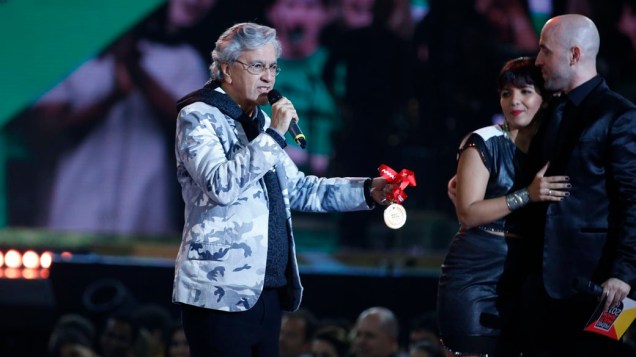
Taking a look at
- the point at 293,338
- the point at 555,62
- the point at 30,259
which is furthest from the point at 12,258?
the point at 555,62

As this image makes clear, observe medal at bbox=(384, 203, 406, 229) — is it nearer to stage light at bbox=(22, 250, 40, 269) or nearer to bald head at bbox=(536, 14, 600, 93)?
bald head at bbox=(536, 14, 600, 93)

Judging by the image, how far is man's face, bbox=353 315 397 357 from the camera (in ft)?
15.2

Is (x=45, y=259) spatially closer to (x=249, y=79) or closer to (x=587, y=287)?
(x=249, y=79)

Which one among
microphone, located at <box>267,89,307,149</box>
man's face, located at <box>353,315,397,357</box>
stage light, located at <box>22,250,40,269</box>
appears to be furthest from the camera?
stage light, located at <box>22,250,40,269</box>

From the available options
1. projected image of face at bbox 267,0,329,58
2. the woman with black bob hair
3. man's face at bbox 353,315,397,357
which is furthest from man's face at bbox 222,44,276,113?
projected image of face at bbox 267,0,329,58

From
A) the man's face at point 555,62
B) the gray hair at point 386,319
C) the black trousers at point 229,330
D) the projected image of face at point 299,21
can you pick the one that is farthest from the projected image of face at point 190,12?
the black trousers at point 229,330

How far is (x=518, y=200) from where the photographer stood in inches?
113

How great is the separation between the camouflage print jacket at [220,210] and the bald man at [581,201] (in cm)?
85

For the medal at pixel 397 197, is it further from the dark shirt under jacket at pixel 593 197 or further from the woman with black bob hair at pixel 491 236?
the dark shirt under jacket at pixel 593 197

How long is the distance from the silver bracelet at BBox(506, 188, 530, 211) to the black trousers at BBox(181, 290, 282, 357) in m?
0.78

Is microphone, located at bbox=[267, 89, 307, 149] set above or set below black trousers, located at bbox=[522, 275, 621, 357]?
above

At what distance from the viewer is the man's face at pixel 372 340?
15.2 feet

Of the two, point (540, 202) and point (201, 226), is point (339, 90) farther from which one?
point (201, 226)

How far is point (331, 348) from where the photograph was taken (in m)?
4.73
